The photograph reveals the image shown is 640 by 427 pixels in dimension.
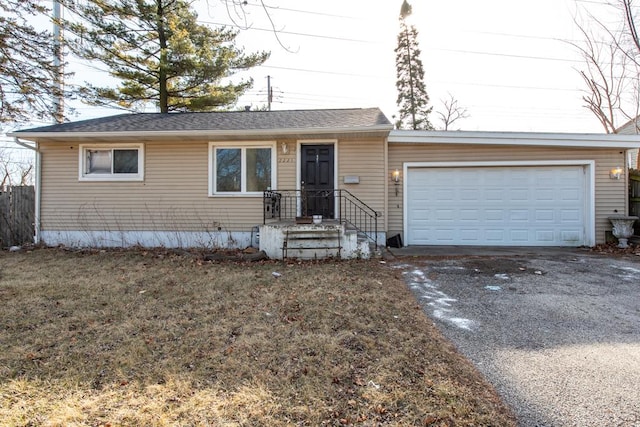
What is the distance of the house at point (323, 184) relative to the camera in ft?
25.6

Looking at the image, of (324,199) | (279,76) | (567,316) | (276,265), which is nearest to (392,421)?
(567,316)

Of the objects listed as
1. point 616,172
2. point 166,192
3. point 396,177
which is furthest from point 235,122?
point 616,172

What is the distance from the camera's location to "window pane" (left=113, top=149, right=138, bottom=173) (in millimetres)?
8148

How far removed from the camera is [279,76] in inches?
755

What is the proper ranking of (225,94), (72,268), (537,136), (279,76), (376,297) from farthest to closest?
(279,76) < (225,94) < (537,136) < (72,268) < (376,297)

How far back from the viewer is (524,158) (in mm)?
7934

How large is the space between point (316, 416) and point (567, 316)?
330 centimetres

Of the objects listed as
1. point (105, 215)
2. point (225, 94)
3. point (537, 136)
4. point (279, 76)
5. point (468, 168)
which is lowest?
point (105, 215)

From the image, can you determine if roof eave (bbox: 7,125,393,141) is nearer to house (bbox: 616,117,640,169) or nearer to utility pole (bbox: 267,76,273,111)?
utility pole (bbox: 267,76,273,111)

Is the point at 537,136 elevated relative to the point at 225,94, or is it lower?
lower

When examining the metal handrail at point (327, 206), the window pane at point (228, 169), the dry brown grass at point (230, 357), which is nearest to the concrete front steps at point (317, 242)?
the metal handrail at point (327, 206)

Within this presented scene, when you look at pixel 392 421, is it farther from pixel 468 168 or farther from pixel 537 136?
pixel 537 136

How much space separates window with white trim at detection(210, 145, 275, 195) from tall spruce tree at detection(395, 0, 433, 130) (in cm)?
1596

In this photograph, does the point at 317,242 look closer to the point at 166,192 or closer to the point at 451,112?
the point at 166,192
